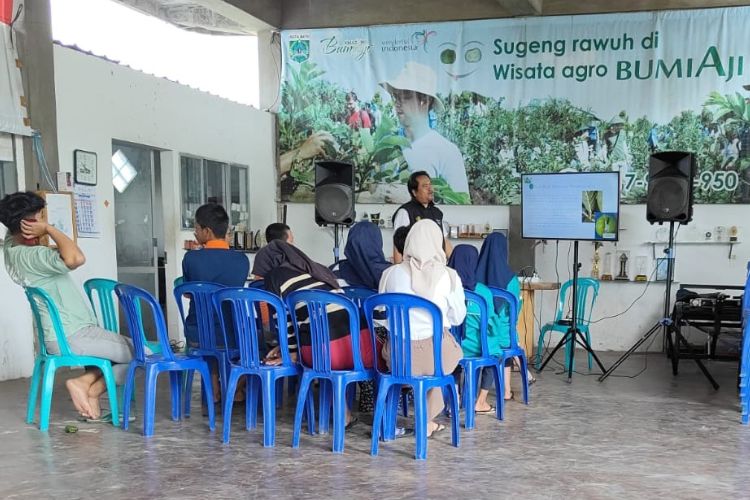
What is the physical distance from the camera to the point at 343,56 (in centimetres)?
731

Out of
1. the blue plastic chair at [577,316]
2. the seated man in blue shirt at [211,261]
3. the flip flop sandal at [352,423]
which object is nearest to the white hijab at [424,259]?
the flip flop sandal at [352,423]

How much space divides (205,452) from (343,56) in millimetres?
5060

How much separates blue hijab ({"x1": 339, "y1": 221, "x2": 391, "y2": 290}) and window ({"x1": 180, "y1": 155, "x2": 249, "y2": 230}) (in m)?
2.76

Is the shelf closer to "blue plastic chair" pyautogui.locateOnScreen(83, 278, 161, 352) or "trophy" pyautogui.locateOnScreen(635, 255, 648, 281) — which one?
"trophy" pyautogui.locateOnScreen(635, 255, 648, 281)

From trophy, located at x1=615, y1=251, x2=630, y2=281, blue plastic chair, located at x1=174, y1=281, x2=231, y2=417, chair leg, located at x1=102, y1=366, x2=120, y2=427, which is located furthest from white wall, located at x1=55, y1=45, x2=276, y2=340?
trophy, located at x1=615, y1=251, x2=630, y2=281

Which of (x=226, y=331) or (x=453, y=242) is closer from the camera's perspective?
(x=226, y=331)

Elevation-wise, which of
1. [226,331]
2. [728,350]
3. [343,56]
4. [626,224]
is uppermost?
[343,56]

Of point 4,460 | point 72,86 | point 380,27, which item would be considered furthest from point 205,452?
point 380,27

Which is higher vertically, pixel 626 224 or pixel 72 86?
pixel 72 86

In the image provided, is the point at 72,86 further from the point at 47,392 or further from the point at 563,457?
the point at 563,457

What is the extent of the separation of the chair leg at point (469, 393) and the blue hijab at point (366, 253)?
775 millimetres

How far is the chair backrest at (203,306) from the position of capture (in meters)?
3.71

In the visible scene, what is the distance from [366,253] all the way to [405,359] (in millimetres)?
1050

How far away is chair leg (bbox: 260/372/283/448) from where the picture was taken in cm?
336
